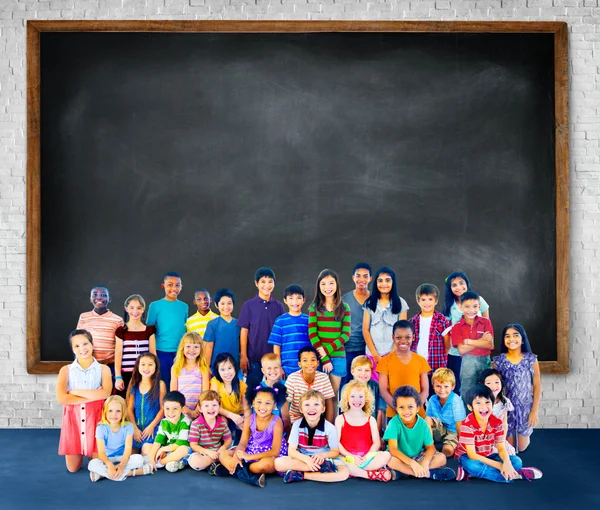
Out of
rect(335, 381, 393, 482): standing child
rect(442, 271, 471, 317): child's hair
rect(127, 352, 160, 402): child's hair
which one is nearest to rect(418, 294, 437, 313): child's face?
rect(442, 271, 471, 317): child's hair

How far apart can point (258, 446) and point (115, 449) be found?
91cm

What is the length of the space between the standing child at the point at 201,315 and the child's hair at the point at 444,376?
1.68m

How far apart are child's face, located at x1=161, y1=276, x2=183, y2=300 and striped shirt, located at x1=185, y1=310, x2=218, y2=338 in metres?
0.24

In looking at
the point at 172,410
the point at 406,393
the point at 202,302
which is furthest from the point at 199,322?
the point at 406,393

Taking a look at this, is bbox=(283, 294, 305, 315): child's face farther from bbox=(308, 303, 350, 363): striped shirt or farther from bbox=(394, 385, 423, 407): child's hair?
bbox=(394, 385, 423, 407): child's hair

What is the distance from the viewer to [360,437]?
13.9 feet

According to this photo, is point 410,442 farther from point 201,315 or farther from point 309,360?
point 201,315

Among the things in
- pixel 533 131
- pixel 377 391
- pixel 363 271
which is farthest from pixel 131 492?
pixel 533 131

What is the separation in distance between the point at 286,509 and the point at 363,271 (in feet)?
6.28

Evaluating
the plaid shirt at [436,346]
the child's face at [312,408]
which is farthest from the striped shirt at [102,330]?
the plaid shirt at [436,346]

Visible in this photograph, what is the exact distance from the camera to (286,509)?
372cm

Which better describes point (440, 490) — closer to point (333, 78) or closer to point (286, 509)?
point (286, 509)

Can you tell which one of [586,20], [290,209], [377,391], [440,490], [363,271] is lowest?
[440,490]

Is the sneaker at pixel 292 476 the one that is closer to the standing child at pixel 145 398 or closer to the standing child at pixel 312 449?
the standing child at pixel 312 449
